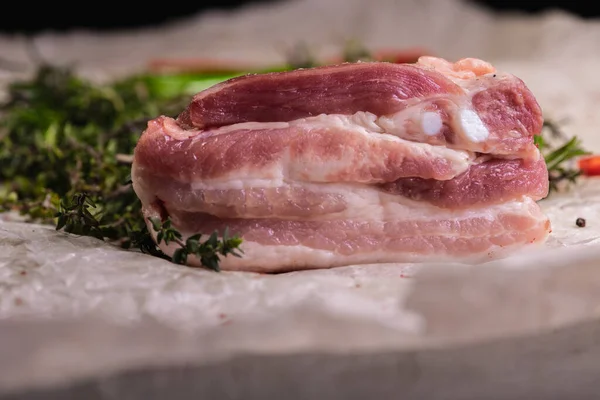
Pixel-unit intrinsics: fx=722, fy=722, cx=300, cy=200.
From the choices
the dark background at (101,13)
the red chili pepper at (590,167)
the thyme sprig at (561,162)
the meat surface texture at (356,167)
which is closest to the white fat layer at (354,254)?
the meat surface texture at (356,167)

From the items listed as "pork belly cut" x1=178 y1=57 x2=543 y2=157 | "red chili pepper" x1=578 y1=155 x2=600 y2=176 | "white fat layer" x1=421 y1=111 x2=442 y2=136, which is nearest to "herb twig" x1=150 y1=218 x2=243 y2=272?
"pork belly cut" x1=178 y1=57 x2=543 y2=157

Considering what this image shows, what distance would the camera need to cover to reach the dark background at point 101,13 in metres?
8.06

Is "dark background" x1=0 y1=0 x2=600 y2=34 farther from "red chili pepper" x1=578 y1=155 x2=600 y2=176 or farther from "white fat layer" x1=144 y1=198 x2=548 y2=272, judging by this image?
"white fat layer" x1=144 y1=198 x2=548 y2=272

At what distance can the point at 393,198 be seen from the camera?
5.98 ft

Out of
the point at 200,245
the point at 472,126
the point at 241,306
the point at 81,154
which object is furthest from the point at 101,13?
the point at 241,306

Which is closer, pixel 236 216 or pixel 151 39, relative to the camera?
pixel 236 216

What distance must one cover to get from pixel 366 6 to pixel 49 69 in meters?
4.64

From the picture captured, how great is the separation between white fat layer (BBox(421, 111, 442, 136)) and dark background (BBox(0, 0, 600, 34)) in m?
6.55

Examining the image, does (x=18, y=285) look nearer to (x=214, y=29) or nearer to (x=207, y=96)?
(x=207, y=96)

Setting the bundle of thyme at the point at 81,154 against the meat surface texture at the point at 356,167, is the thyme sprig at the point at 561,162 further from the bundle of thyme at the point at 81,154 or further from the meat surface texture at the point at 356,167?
the bundle of thyme at the point at 81,154

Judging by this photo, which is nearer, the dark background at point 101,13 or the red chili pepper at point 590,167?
the red chili pepper at point 590,167

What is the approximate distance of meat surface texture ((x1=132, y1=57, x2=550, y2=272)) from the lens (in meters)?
1.79

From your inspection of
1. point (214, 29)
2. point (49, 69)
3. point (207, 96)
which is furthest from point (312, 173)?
point (214, 29)

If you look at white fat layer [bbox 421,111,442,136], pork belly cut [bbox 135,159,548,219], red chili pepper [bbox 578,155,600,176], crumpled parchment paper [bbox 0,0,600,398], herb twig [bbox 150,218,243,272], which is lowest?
red chili pepper [bbox 578,155,600,176]
